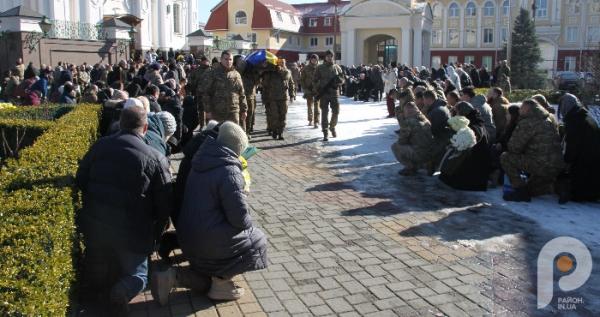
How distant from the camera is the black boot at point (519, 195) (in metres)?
7.89

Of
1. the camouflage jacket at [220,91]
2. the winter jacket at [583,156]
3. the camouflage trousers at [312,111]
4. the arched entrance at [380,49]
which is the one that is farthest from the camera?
the arched entrance at [380,49]

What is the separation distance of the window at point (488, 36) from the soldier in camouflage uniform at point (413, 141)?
56.1 meters

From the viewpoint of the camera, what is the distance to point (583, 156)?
306 inches

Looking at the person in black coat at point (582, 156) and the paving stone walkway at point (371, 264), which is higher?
the person in black coat at point (582, 156)

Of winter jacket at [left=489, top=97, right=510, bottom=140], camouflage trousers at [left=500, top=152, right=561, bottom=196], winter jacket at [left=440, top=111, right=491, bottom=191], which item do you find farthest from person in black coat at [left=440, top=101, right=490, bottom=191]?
winter jacket at [left=489, top=97, right=510, bottom=140]

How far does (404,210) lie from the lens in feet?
24.6

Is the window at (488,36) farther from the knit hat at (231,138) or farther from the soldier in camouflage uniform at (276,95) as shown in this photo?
the knit hat at (231,138)

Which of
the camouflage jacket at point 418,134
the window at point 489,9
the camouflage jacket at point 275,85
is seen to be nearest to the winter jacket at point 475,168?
the camouflage jacket at point 418,134

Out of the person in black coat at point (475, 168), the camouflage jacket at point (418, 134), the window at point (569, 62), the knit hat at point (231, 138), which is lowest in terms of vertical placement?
the person in black coat at point (475, 168)

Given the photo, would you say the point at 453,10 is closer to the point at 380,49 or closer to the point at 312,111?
the point at 380,49

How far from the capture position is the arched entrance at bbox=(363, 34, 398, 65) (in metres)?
43.8

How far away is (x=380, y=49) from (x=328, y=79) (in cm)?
3667

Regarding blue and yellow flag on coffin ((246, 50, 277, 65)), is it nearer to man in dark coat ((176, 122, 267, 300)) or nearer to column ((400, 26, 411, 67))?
man in dark coat ((176, 122, 267, 300))

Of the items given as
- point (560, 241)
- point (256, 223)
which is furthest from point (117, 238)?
point (560, 241)
